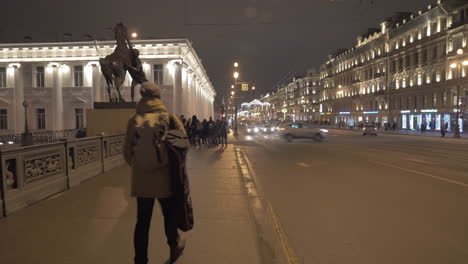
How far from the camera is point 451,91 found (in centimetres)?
4450

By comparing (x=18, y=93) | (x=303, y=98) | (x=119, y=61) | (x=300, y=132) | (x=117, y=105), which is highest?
(x=303, y=98)

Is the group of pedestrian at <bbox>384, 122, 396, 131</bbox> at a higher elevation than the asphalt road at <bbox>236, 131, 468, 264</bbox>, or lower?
higher

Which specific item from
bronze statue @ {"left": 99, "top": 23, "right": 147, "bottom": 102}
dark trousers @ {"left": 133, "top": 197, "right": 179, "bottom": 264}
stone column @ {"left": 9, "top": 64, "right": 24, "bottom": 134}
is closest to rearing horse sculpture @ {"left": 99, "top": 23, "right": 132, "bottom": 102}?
bronze statue @ {"left": 99, "top": 23, "right": 147, "bottom": 102}

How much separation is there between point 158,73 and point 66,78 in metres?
14.2

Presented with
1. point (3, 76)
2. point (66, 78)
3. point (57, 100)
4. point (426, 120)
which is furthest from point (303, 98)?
point (3, 76)

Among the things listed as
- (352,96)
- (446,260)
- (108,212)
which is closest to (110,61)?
(108,212)

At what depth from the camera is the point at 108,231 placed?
5328mm

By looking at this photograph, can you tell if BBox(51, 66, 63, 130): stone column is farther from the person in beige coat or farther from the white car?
the person in beige coat

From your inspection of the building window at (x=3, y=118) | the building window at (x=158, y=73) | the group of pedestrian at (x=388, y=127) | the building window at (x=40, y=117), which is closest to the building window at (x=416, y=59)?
the group of pedestrian at (x=388, y=127)

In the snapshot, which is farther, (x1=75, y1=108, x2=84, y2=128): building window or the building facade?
the building facade

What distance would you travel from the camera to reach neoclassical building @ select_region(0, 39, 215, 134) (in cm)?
5006

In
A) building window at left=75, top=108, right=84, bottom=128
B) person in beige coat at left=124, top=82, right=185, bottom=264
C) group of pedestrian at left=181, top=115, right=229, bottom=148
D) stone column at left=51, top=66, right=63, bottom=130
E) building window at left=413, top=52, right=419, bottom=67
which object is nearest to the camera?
person in beige coat at left=124, top=82, right=185, bottom=264

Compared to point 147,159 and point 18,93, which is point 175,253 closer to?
point 147,159

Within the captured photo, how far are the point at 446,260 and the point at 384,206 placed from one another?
8.87 feet
